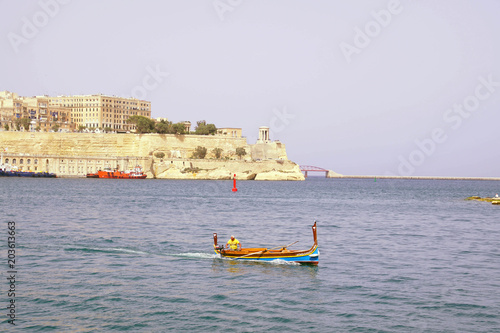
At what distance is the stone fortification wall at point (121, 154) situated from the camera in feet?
351

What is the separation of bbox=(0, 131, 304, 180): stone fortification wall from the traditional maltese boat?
3524 inches

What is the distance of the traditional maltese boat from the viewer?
20641mm

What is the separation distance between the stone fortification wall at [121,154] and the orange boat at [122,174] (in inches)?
50.6

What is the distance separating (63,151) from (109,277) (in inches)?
3829

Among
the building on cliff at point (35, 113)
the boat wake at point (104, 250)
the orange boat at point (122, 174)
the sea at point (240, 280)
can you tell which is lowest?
the sea at point (240, 280)

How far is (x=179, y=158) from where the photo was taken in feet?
363

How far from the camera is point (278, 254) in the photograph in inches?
Result: 821

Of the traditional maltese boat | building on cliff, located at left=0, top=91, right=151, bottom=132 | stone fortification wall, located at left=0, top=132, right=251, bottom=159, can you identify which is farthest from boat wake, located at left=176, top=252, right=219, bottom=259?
building on cliff, located at left=0, top=91, right=151, bottom=132

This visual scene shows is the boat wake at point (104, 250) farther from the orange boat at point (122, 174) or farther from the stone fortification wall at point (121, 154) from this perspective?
the stone fortification wall at point (121, 154)

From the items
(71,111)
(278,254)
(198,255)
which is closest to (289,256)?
(278,254)

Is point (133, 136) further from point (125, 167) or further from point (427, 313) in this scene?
point (427, 313)

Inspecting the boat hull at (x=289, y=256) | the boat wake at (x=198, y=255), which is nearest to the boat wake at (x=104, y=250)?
the boat wake at (x=198, y=255)

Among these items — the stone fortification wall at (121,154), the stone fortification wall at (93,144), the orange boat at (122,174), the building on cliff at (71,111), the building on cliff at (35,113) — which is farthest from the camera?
the building on cliff at (71,111)

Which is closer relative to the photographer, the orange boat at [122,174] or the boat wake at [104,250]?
the boat wake at [104,250]
